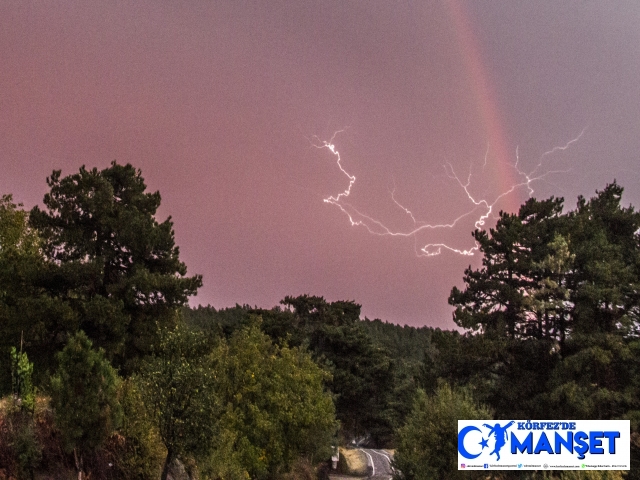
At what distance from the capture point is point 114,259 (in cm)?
3119

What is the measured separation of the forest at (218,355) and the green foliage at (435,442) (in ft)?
0.28

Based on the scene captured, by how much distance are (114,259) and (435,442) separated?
766 inches

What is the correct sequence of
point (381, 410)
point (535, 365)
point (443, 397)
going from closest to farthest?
point (443, 397) < point (535, 365) < point (381, 410)

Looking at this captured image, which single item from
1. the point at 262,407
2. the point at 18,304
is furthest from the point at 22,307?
the point at 262,407

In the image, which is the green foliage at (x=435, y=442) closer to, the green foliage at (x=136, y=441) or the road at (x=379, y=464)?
the green foliage at (x=136, y=441)

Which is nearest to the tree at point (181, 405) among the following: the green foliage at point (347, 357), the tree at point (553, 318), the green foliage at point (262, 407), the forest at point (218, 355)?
the forest at point (218, 355)

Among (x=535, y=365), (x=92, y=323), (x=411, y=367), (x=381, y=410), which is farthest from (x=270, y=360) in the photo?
(x=411, y=367)

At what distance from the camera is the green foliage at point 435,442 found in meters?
23.5

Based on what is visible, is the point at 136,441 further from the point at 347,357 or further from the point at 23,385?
the point at 347,357

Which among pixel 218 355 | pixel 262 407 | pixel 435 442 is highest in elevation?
pixel 218 355

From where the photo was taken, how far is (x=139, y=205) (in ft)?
108

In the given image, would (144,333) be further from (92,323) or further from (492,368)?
(492,368)

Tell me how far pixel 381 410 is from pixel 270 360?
42391 mm

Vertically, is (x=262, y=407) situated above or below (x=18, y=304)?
below
